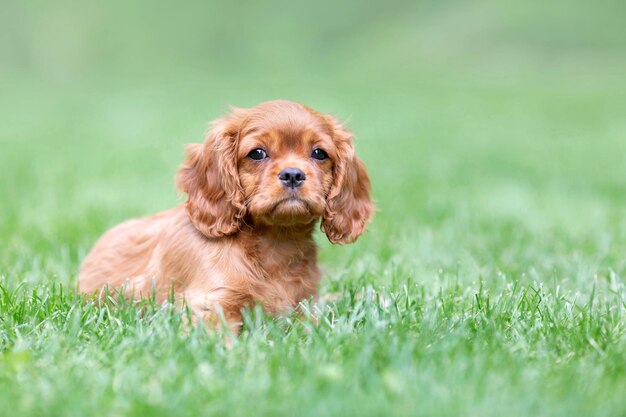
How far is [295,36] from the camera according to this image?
94.2 ft

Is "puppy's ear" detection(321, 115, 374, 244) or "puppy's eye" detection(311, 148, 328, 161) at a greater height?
"puppy's eye" detection(311, 148, 328, 161)

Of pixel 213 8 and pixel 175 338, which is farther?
pixel 213 8

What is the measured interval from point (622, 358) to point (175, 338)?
61.8 inches

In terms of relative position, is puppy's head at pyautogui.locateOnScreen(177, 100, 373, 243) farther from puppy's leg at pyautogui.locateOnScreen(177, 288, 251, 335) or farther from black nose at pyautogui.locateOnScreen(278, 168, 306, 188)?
puppy's leg at pyautogui.locateOnScreen(177, 288, 251, 335)

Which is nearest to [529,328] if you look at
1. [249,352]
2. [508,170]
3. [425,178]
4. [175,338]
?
[249,352]

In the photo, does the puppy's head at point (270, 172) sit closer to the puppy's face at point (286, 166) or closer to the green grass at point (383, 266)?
the puppy's face at point (286, 166)

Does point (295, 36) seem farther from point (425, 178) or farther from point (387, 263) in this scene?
point (387, 263)

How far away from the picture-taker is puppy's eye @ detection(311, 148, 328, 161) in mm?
4070

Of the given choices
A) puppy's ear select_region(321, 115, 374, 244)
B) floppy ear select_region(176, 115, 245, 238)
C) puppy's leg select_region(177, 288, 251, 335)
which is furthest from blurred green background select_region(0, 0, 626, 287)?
puppy's leg select_region(177, 288, 251, 335)

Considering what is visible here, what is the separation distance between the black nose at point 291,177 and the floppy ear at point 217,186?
276mm

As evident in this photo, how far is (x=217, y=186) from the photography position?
13.4 feet

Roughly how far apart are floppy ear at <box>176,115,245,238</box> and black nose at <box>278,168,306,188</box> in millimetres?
276

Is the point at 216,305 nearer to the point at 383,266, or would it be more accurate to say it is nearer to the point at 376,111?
the point at 383,266

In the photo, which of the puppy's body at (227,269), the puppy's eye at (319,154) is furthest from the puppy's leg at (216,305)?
the puppy's eye at (319,154)
